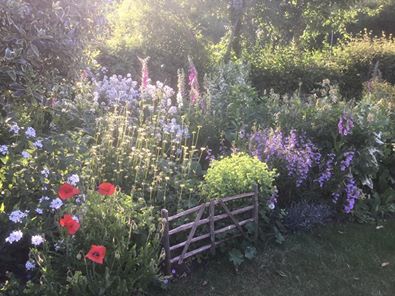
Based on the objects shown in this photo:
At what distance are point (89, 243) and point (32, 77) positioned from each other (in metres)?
1.20

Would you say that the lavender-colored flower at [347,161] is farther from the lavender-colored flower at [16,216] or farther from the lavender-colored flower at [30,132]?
the lavender-colored flower at [16,216]

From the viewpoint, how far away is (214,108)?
6.29 metres

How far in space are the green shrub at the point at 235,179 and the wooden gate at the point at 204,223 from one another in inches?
3.8

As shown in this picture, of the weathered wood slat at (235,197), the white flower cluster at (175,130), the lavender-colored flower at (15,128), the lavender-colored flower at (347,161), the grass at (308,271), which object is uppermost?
the lavender-colored flower at (15,128)

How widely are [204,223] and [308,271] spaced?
3.70 ft

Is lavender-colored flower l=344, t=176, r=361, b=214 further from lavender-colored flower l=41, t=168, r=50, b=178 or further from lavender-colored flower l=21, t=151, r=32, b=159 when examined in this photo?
lavender-colored flower l=21, t=151, r=32, b=159

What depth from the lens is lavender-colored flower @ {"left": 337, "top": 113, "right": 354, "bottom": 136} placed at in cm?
513

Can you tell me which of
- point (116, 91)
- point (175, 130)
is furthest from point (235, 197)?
point (116, 91)

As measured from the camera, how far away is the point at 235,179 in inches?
168

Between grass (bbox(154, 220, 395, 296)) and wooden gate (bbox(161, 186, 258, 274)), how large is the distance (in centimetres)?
23

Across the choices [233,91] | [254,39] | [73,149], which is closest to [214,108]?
[233,91]

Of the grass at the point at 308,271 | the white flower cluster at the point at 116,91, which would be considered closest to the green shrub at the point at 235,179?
the grass at the point at 308,271

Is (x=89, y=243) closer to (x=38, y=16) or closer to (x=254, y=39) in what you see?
(x=38, y=16)

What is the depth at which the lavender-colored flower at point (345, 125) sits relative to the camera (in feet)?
16.8
